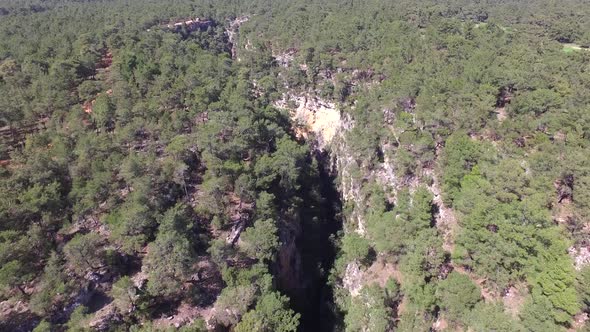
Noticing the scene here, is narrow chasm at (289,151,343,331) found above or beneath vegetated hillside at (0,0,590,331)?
beneath

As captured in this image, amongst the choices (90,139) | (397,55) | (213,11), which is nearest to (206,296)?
(90,139)

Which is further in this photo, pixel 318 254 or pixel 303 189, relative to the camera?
pixel 303 189

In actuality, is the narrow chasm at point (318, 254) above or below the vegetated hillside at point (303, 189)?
below

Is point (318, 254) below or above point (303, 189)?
below

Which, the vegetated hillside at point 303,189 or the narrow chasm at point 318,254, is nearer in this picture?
the vegetated hillside at point 303,189

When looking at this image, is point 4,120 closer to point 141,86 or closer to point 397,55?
point 141,86
